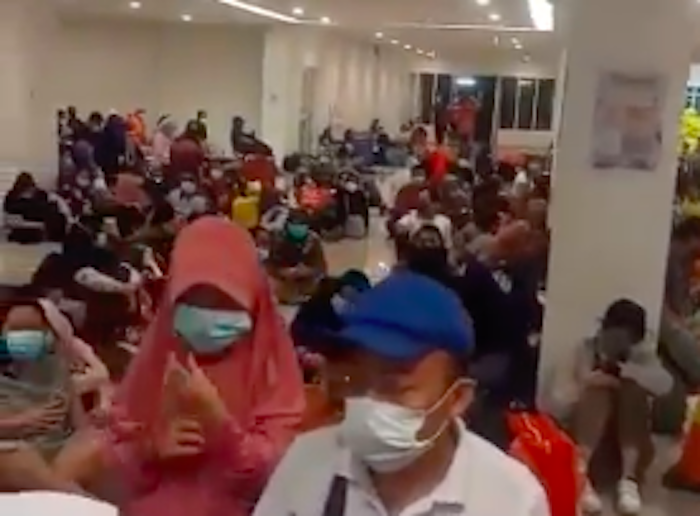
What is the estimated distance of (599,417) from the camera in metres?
5.97

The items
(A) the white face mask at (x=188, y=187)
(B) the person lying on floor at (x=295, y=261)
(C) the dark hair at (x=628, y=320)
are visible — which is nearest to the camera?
(C) the dark hair at (x=628, y=320)

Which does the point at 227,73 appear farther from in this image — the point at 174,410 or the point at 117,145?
the point at 174,410

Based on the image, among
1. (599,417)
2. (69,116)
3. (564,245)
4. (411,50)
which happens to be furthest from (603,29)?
(411,50)

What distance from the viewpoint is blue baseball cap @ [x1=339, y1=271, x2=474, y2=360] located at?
6.74 ft

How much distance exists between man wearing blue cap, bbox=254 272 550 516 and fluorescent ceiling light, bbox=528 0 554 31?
36.9ft

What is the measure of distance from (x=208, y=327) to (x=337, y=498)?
981 millimetres

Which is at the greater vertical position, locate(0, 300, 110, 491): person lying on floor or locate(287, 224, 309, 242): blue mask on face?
locate(0, 300, 110, 491): person lying on floor

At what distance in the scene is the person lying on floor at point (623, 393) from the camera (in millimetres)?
5836

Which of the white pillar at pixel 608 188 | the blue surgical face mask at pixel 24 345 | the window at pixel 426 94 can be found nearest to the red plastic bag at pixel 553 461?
the blue surgical face mask at pixel 24 345

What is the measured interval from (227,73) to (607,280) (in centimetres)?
1859

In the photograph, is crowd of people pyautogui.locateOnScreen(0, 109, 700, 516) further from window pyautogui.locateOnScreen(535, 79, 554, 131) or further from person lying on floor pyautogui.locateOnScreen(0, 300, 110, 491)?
window pyautogui.locateOnScreen(535, 79, 554, 131)

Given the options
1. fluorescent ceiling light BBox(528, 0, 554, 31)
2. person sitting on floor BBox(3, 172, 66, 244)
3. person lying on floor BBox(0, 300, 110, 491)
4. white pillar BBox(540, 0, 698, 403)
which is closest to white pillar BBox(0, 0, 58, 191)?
person sitting on floor BBox(3, 172, 66, 244)

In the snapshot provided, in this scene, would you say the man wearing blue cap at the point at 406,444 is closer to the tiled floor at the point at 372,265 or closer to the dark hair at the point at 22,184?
the tiled floor at the point at 372,265

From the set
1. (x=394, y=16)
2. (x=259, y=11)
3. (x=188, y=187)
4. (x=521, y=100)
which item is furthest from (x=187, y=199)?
(x=521, y=100)
